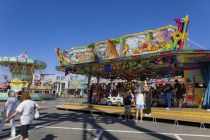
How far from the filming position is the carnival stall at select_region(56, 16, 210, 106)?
1501 cm

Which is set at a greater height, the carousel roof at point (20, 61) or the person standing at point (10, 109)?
the carousel roof at point (20, 61)

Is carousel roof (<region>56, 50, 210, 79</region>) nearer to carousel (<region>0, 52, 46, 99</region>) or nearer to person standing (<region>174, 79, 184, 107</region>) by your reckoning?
person standing (<region>174, 79, 184, 107</region>)

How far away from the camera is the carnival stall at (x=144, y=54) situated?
15008mm

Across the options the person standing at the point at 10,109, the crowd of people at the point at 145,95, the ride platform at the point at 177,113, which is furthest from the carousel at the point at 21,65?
the person standing at the point at 10,109

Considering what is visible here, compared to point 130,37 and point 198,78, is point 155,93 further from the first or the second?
point 130,37

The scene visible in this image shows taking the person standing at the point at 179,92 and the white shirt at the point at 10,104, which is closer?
the white shirt at the point at 10,104

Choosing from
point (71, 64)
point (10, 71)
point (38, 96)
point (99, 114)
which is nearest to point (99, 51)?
point (71, 64)

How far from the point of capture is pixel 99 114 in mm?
19547

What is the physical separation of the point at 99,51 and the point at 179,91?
6.53 metres

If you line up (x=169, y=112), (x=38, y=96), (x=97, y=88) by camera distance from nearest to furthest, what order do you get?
(x=169, y=112) < (x=97, y=88) < (x=38, y=96)

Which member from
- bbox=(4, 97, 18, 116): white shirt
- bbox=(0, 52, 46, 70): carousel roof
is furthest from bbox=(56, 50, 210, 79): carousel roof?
bbox=(0, 52, 46, 70): carousel roof

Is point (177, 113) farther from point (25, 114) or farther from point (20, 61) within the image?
point (20, 61)

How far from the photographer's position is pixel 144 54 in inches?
662

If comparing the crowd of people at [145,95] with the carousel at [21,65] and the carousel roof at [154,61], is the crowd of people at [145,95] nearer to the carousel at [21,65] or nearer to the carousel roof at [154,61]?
the carousel roof at [154,61]
